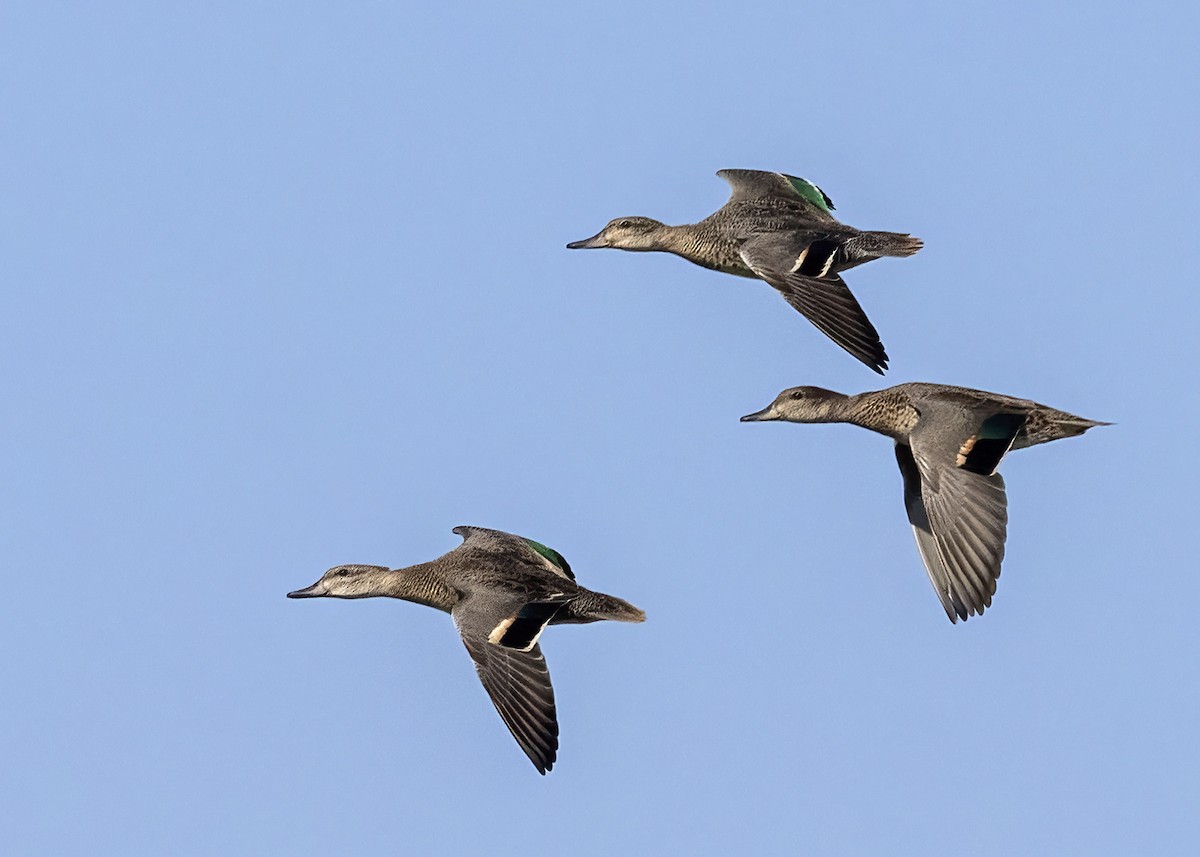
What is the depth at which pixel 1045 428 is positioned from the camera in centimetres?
1831

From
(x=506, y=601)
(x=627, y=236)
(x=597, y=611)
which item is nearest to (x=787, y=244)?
(x=627, y=236)

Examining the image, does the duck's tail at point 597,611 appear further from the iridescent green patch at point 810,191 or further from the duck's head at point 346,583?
the iridescent green patch at point 810,191

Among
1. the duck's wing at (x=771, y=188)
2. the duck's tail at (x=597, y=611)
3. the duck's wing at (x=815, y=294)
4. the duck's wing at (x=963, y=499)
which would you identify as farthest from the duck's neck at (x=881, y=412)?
the duck's tail at (x=597, y=611)

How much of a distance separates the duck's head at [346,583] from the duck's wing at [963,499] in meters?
4.66

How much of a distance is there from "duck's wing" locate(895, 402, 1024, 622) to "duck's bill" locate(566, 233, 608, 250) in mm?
5206

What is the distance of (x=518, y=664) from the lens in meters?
17.1

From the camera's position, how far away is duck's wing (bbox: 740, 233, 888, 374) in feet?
59.3

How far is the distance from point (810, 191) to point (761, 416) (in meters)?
3.12

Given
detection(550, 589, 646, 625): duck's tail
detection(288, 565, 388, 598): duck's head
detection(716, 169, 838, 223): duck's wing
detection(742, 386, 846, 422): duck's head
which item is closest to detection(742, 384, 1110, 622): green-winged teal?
detection(742, 386, 846, 422): duck's head

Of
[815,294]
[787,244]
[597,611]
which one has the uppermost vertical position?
[787,244]

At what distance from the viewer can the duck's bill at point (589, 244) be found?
74.0ft

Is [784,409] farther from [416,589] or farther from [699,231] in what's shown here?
[416,589]

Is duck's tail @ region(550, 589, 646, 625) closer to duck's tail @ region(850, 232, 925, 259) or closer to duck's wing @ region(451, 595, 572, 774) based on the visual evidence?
duck's wing @ region(451, 595, 572, 774)

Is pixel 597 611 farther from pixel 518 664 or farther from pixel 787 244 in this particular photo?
pixel 787 244
